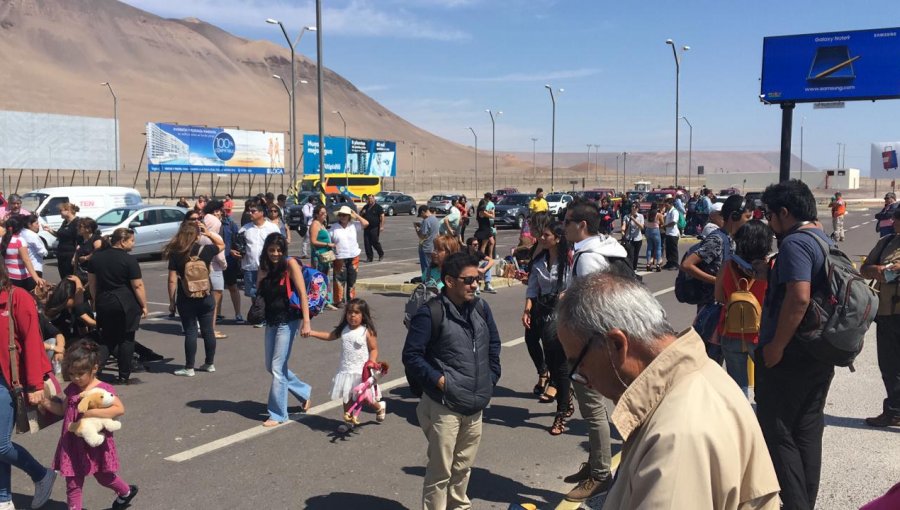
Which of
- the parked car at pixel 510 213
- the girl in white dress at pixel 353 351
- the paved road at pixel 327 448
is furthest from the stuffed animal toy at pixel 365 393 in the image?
the parked car at pixel 510 213

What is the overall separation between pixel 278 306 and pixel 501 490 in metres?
2.50

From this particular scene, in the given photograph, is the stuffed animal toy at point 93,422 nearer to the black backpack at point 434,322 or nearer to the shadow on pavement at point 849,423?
the black backpack at point 434,322

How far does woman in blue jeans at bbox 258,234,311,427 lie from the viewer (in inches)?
254

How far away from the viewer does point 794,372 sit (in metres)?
4.04

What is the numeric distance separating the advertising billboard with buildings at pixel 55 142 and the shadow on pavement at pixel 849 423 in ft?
176

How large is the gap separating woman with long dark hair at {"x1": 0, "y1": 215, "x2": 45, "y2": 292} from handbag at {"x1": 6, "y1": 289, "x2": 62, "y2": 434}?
212 inches

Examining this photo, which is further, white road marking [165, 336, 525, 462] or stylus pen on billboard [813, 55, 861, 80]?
stylus pen on billboard [813, 55, 861, 80]

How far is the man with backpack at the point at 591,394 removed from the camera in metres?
4.88

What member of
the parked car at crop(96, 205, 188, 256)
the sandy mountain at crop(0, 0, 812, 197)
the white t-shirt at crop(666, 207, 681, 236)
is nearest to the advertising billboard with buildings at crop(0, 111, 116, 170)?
the parked car at crop(96, 205, 188, 256)

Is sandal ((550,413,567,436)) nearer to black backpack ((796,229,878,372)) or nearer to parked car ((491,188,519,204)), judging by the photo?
black backpack ((796,229,878,372))

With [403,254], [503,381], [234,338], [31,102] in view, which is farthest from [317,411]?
[31,102]

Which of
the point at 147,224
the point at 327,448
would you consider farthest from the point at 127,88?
the point at 327,448

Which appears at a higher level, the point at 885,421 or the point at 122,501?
the point at 885,421

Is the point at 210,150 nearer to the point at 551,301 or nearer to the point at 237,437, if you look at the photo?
the point at 237,437
